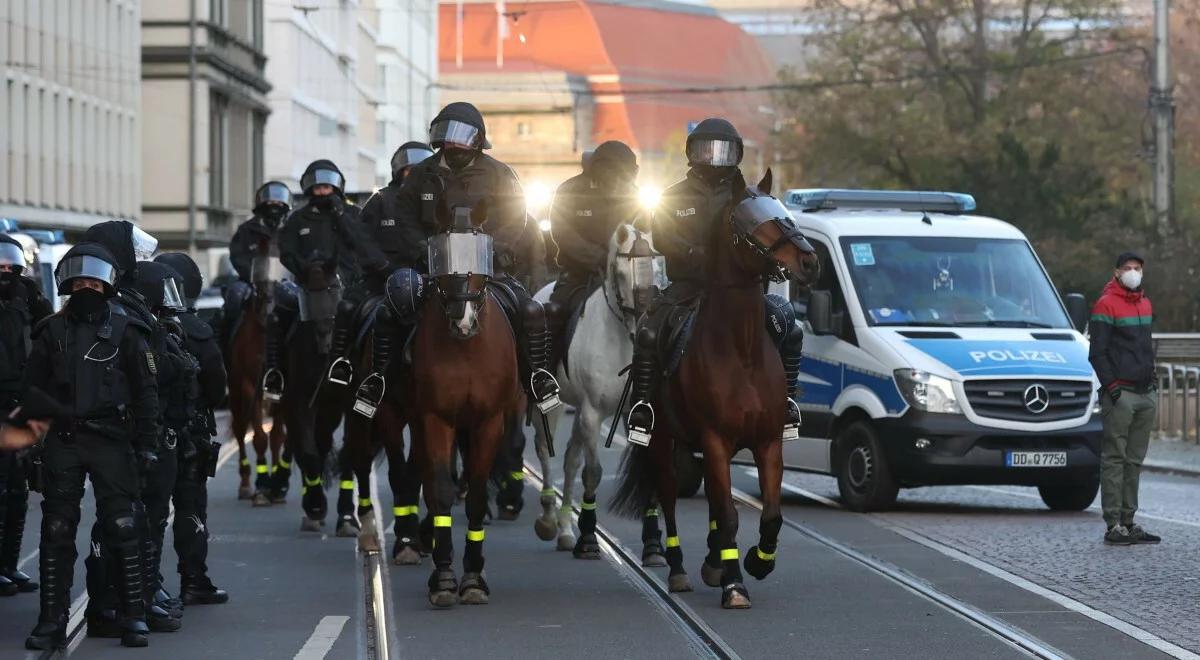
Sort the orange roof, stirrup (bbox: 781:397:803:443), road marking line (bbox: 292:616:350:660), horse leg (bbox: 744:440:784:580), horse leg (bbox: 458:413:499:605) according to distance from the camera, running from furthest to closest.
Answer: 1. the orange roof
2. stirrup (bbox: 781:397:803:443)
3. horse leg (bbox: 458:413:499:605)
4. horse leg (bbox: 744:440:784:580)
5. road marking line (bbox: 292:616:350:660)

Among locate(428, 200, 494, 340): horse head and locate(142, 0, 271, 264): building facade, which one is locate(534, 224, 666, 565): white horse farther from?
locate(142, 0, 271, 264): building facade

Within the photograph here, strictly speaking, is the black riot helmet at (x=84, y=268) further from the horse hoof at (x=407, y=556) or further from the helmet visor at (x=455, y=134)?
the horse hoof at (x=407, y=556)

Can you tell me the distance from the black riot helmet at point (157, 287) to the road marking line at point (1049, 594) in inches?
191

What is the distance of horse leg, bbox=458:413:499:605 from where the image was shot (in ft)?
41.3

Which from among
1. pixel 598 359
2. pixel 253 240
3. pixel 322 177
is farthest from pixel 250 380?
pixel 598 359

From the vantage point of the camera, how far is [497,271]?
13984mm

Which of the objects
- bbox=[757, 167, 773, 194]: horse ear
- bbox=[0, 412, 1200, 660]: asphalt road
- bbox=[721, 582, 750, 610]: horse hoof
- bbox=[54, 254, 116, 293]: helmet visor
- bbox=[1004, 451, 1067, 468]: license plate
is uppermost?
bbox=[757, 167, 773, 194]: horse ear

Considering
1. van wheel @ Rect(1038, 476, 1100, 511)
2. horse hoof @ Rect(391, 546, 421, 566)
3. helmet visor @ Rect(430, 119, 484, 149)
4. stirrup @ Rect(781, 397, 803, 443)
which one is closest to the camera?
stirrup @ Rect(781, 397, 803, 443)

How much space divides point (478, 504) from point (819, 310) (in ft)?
21.8

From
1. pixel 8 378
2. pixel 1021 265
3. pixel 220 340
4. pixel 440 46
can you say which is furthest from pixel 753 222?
pixel 440 46

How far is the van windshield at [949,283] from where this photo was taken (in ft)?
64.3

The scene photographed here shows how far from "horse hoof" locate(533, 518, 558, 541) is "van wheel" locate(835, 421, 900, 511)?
369 cm

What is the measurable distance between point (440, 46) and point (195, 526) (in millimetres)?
117522

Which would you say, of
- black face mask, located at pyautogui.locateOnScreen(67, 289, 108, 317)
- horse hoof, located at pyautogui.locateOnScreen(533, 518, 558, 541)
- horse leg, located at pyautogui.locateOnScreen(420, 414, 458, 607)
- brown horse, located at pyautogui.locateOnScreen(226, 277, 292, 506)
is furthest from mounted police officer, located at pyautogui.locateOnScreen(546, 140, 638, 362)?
black face mask, located at pyautogui.locateOnScreen(67, 289, 108, 317)
